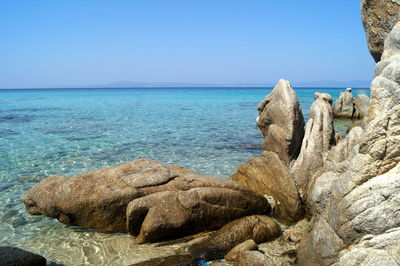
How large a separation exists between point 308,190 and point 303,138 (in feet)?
8.48

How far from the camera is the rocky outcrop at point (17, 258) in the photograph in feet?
22.8

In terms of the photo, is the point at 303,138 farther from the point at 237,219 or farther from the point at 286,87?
the point at 237,219

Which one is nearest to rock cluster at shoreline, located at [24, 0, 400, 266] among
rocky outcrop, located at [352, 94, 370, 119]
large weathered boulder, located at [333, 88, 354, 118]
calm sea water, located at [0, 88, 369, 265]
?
calm sea water, located at [0, 88, 369, 265]

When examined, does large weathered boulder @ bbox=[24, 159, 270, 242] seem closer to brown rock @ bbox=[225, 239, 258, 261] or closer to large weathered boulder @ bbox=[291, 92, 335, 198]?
brown rock @ bbox=[225, 239, 258, 261]

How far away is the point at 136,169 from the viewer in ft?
34.5

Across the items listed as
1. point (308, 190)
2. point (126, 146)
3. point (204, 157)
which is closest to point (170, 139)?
point (126, 146)

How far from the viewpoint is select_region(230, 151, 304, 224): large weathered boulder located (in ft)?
32.1

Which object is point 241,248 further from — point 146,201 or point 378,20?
point 378,20

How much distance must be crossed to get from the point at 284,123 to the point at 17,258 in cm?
916

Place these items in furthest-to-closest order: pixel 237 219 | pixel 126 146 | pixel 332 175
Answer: pixel 126 146, pixel 237 219, pixel 332 175

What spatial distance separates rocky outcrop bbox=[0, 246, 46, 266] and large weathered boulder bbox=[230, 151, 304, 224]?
6348mm

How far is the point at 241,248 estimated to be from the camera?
7.64 m

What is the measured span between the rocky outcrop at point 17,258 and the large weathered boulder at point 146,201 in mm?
2099

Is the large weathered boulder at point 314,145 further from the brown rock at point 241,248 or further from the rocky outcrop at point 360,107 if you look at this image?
the rocky outcrop at point 360,107
